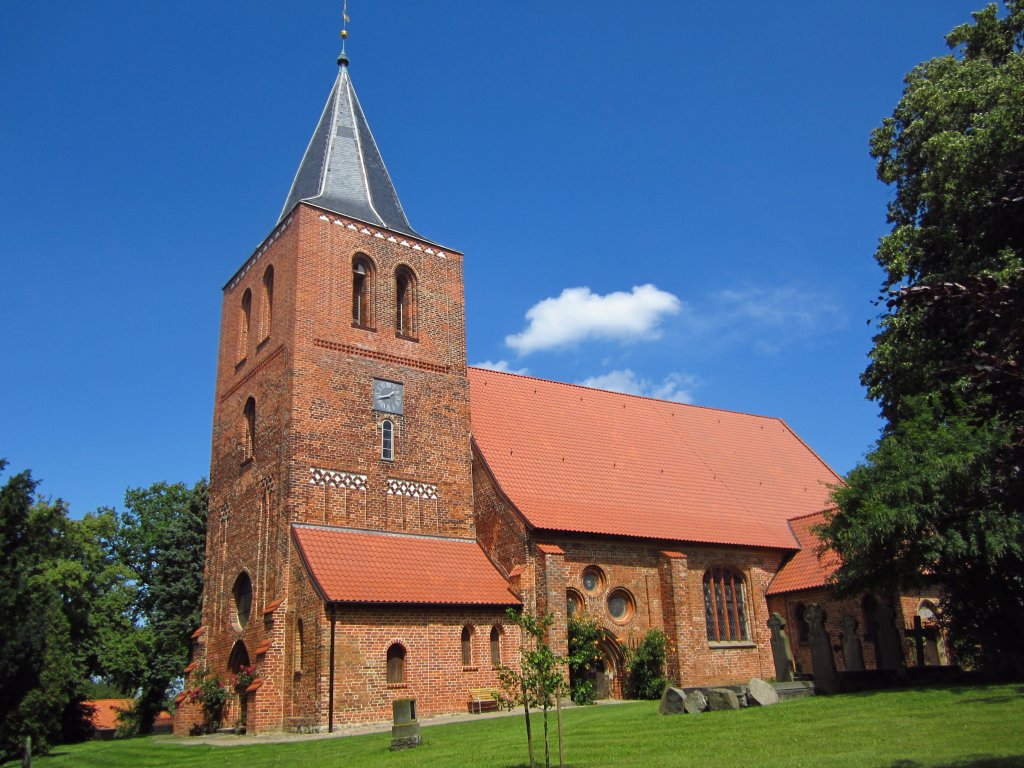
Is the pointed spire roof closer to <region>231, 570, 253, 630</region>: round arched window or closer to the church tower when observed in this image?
the church tower

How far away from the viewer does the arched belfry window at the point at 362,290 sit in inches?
953

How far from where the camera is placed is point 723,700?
15.3m

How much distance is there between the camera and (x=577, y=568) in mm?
22594

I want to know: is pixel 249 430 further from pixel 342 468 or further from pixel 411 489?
pixel 411 489

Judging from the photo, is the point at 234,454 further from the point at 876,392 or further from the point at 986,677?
the point at 986,677

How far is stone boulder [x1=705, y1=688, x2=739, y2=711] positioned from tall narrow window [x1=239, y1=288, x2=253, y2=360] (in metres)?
16.5

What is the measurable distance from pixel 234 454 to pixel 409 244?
311 inches

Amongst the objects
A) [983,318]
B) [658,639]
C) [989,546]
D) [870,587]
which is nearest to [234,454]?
[658,639]

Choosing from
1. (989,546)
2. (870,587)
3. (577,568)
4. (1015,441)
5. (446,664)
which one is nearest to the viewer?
(1015,441)

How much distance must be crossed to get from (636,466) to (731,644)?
5.96 meters

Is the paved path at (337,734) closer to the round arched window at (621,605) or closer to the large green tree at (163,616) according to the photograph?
the round arched window at (621,605)

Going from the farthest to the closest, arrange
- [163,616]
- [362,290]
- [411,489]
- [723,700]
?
[163,616], [362,290], [411,489], [723,700]

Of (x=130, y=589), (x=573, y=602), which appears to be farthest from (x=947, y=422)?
(x=130, y=589)

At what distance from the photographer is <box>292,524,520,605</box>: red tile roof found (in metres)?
19.3
